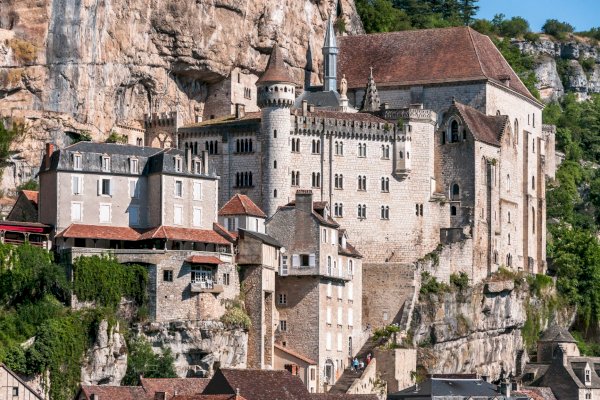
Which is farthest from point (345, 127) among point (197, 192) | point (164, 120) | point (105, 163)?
point (105, 163)

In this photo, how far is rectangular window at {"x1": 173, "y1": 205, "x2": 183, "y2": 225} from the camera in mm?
101312

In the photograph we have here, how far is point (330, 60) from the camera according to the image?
124875 millimetres

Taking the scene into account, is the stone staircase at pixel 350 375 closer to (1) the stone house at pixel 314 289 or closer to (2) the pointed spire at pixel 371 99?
(1) the stone house at pixel 314 289

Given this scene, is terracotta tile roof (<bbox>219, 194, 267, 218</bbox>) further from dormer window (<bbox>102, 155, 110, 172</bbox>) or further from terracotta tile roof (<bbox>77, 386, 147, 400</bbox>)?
terracotta tile roof (<bbox>77, 386, 147, 400</bbox>)

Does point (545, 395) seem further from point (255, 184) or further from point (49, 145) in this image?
point (49, 145)

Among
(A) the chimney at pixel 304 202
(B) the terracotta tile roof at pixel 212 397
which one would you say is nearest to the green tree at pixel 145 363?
(B) the terracotta tile roof at pixel 212 397

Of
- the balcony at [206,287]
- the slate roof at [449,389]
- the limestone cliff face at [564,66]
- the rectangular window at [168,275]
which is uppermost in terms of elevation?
the limestone cliff face at [564,66]

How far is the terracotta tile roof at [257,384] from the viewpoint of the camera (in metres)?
87.9

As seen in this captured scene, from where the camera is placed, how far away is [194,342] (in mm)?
97312

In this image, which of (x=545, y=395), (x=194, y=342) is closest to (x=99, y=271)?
(x=194, y=342)

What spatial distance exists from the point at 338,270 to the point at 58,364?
19573 millimetres

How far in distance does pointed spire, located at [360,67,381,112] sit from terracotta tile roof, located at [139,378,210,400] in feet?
106

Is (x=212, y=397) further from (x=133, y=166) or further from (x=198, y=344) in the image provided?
(x=133, y=166)

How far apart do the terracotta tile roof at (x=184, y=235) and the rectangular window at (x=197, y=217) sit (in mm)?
502
